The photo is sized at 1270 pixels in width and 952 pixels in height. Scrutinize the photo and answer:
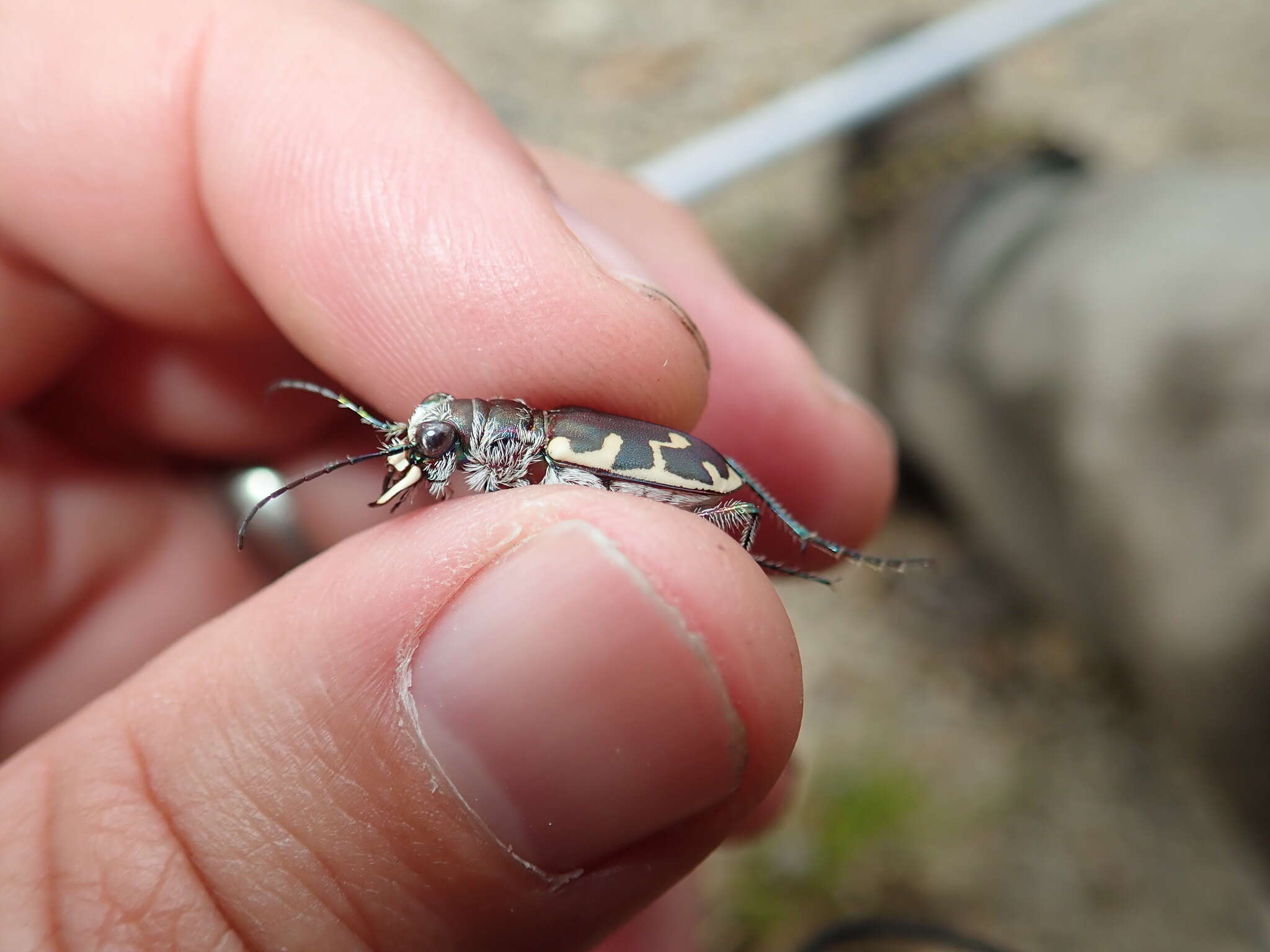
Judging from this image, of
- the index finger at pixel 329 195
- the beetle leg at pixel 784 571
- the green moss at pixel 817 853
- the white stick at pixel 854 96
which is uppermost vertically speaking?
the index finger at pixel 329 195

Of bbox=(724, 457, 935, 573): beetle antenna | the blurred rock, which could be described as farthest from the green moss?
bbox=(724, 457, 935, 573): beetle antenna

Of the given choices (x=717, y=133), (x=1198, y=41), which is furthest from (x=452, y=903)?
(x=1198, y=41)

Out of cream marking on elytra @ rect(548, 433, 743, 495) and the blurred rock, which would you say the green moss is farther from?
cream marking on elytra @ rect(548, 433, 743, 495)

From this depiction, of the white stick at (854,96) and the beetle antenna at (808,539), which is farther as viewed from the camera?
the white stick at (854,96)

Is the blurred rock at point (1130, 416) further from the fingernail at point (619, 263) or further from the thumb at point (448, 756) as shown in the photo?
the thumb at point (448, 756)

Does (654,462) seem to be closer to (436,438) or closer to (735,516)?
(735,516)

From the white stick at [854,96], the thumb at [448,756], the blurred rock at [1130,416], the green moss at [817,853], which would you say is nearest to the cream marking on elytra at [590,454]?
the thumb at [448,756]

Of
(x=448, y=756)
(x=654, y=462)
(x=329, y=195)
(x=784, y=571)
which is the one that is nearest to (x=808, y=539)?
(x=784, y=571)

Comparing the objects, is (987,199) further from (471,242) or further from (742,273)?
(471,242)
